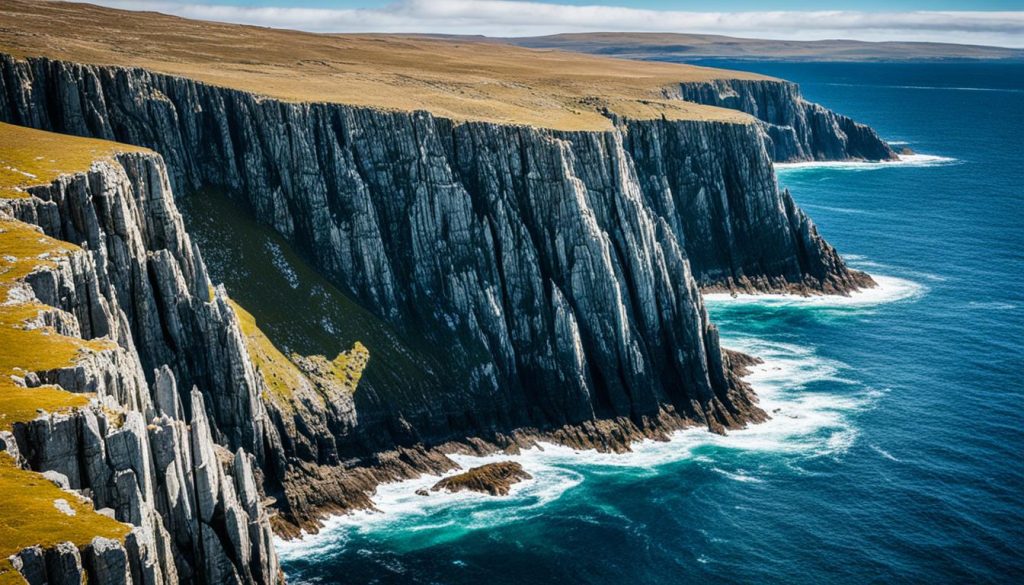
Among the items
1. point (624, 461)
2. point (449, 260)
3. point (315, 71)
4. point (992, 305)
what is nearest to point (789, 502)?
point (624, 461)

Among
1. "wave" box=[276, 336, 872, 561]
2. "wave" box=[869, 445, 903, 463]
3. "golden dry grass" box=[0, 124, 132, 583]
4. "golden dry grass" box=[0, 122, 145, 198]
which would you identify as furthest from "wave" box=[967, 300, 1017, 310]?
"golden dry grass" box=[0, 124, 132, 583]

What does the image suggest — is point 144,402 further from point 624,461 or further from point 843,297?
point 843,297

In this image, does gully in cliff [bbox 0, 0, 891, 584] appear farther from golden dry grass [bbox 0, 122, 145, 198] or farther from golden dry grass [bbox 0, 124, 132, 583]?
golden dry grass [bbox 0, 124, 132, 583]

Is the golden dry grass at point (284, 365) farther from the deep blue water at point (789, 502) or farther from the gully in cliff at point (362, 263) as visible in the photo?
the deep blue water at point (789, 502)

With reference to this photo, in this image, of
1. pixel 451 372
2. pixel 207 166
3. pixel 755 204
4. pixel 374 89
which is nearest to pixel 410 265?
pixel 451 372

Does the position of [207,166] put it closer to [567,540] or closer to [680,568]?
[567,540]

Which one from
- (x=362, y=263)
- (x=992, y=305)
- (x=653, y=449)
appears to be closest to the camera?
Answer: (x=653, y=449)
